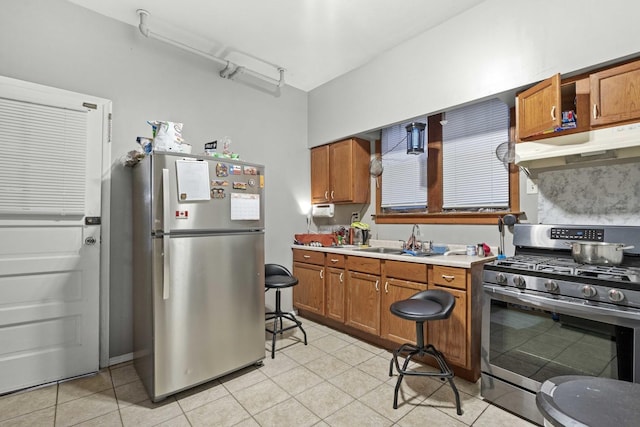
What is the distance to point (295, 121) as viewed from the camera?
160 inches

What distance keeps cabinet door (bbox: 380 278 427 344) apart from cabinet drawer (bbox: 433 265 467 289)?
0.47 feet

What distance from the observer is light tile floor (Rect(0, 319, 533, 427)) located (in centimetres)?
187

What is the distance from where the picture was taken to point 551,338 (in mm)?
1771

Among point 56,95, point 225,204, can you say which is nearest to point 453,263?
point 225,204

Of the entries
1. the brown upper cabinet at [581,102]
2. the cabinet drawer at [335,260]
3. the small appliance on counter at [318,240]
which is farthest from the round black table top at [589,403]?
the small appliance on counter at [318,240]

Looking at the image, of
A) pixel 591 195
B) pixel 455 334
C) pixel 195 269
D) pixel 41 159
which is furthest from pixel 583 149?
pixel 41 159

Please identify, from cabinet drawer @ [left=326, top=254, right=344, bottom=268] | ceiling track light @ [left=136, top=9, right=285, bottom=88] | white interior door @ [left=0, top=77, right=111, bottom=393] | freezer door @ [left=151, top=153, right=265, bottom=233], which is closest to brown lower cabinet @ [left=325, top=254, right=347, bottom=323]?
cabinet drawer @ [left=326, top=254, right=344, bottom=268]

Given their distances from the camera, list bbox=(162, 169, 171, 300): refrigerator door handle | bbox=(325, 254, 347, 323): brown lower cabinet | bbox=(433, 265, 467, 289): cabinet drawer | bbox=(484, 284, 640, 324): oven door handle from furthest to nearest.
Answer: bbox=(325, 254, 347, 323): brown lower cabinet
bbox=(433, 265, 467, 289): cabinet drawer
bbox=(162, 169, 171, 300): refrigerator door handle
bbox=(484, 284, 640, 324): oven door handle

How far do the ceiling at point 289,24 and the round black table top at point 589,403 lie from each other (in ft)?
8.74

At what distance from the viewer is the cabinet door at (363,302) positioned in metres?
2.86

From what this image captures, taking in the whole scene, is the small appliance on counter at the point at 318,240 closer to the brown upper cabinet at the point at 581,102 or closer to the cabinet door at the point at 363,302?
the cabinet door at the point at 363,302

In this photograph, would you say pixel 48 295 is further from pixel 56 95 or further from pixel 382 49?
pixel 382 49

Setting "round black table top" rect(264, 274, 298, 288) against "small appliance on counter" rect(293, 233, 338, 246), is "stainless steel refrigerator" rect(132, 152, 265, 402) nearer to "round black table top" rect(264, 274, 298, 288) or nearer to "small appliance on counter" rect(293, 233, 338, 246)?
"round black table top" rect(264, 274, 298, 288)

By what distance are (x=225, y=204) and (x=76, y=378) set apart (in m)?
1.76
